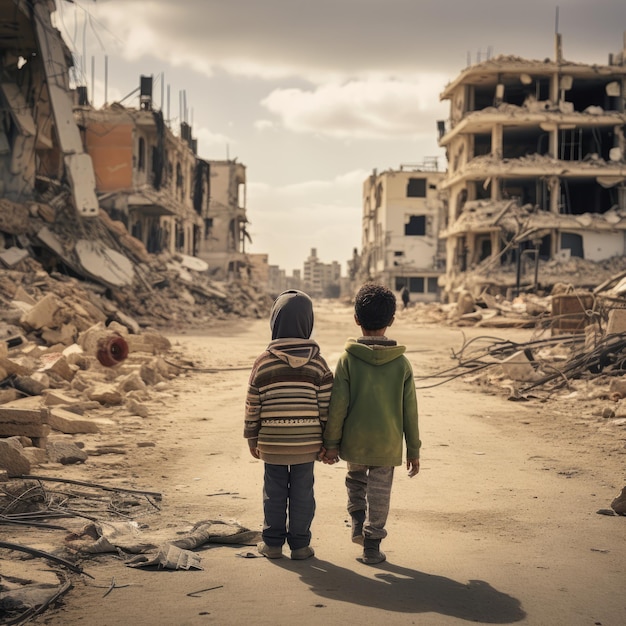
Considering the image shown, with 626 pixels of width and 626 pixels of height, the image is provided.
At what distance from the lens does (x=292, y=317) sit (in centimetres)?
399

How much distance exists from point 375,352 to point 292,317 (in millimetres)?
452

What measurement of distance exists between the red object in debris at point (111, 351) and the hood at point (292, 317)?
7.69 meters

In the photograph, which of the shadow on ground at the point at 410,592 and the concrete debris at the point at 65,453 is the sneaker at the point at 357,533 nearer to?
the shadow on ground at the point at 410,592

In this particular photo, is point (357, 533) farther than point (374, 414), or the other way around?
point (357, 533)

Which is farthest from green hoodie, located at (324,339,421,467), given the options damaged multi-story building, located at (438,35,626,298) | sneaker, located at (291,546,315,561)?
→ damaged multi-story building, located at (438,35,626,298)

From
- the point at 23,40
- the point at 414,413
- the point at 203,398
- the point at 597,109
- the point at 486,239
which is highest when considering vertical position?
the point at 597,109

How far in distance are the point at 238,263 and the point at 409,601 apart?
186ft

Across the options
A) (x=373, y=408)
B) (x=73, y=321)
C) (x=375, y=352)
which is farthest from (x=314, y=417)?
(x=73, y=321)

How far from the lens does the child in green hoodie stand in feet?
Result: 12.8

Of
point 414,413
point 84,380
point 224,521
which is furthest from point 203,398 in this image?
point 414,413

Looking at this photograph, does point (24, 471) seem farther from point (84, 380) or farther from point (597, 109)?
point (597, 109)

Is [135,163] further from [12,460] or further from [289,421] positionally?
[289,421]

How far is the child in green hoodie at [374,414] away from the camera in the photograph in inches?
154

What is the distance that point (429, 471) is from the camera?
20.6ft
